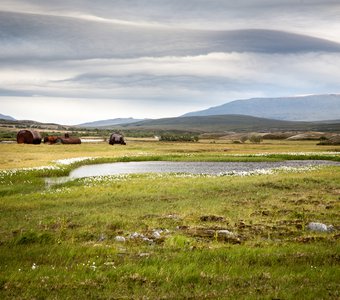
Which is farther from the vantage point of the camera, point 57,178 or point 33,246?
point 57,178

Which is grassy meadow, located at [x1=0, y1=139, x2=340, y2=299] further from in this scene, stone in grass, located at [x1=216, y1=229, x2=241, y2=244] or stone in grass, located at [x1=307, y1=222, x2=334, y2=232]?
stone in grass, located at [x1=307, y1=222, x2=334, y2=232]

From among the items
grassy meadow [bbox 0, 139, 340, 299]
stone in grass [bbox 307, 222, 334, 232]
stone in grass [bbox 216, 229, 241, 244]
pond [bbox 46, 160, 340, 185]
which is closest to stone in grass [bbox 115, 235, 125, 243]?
grassy meadow [bbox 0, 139, 340, 299]

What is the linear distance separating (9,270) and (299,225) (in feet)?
40.7

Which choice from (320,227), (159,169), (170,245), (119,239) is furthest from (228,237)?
(159,169)

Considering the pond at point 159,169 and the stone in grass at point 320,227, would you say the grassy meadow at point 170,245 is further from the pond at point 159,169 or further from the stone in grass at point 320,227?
the pond at point 159,169

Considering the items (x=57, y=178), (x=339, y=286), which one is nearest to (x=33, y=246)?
(x=339, y=286)

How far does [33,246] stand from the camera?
46.7ft

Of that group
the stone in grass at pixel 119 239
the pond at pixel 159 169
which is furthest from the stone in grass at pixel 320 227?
the pond at pixel 159 169

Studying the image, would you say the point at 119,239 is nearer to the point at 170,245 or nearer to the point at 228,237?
the point at 170,245

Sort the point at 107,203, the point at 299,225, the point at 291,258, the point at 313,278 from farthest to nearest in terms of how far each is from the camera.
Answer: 1. the point at 107,203
2. the point at 299,225
3. the point at 291,258
4. the point at 313,278

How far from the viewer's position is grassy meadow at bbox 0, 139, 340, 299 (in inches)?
408

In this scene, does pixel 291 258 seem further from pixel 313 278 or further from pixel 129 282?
pixel 129 282

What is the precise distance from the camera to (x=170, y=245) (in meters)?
14.9

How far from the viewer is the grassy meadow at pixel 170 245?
1035cm
